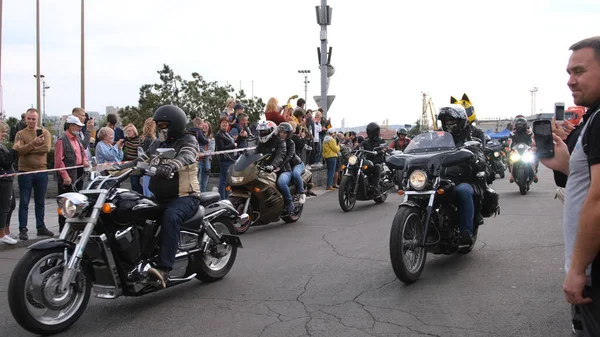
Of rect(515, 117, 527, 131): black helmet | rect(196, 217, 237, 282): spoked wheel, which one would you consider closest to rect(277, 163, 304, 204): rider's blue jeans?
rect(196, 217, 237, 282): spoked wheel

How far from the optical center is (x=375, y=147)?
1280 cm

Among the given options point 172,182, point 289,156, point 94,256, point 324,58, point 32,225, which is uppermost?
point 324,58

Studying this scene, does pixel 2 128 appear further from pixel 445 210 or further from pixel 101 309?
pixel 445 210

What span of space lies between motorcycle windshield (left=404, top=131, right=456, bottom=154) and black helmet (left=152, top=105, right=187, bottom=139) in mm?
2551

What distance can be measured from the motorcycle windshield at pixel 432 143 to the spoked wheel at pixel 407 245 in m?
0.85

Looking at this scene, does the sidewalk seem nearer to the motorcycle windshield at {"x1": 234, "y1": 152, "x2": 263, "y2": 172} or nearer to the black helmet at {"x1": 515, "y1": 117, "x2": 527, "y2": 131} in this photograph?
the motorcycle windshield at {"x1": 234, "y1": 152, "x2": 263, "y2": 172}

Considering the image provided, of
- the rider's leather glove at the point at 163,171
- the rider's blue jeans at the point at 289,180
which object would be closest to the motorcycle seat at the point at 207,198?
the rider's leather glove at the point at 163,171

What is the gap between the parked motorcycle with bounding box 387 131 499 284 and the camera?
18.5 ft

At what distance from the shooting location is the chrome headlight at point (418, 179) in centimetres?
592

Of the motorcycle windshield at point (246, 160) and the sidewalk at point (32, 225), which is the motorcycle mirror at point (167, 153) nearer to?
the motorcycle windshield at point (246, 160)

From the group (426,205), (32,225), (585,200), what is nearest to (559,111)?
(585,200)

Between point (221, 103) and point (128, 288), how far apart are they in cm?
2527

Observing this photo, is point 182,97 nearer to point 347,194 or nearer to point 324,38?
point 324,38

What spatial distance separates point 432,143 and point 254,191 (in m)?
3.59
